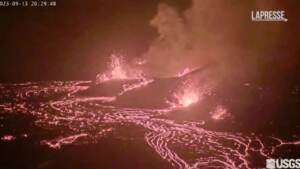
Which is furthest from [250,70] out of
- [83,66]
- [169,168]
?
[83,66]

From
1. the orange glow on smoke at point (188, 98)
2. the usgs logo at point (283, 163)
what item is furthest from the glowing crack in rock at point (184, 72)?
the usgs logo at point (283, 163)

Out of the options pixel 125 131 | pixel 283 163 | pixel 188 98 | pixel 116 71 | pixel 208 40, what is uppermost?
pixel 208 40

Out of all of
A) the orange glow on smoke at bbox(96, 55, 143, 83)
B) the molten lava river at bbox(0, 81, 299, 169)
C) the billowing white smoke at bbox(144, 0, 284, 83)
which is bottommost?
the molten lava river at bbox(0, 81, 299, 169)

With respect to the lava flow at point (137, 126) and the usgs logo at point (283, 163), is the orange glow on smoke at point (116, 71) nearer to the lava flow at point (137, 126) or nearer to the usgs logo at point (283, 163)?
the lava flow at point (137, 126)

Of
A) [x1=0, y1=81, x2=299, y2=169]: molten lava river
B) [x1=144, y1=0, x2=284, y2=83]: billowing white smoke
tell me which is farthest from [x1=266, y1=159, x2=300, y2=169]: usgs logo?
[x1=144, y1=0, x2=284, y2=83]: billowing white smoke

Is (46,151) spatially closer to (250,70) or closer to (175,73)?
(175,73)

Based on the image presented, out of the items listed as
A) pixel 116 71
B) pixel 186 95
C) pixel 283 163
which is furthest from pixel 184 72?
pixel 283 163

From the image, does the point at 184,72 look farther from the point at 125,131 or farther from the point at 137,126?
the point at 125,131

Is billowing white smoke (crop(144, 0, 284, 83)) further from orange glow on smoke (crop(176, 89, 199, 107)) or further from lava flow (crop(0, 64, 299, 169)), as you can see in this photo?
lava flow (crop(0, 64, 299, 169))
